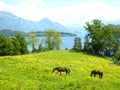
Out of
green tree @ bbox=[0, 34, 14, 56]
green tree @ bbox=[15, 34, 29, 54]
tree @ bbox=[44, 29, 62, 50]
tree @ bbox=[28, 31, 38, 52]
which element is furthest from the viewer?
tree @ bbox=[28, 31, 38, 52]

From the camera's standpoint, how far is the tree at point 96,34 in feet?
298

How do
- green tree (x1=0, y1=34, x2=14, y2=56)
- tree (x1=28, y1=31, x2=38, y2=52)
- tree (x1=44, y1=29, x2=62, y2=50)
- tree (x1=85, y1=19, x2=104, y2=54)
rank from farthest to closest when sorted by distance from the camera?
1. tree (x1=28, y1=31, x2=38, y2=52)
2. tree (x1=44, y1=29, x2=62, y2=50)
3. green tree (x1=0, y1=34, x2=14, y2=56)
4. tree (x1=85, y1=19, x2=104, y2=54)

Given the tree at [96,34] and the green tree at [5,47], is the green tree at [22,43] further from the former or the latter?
the tree at [96,34]

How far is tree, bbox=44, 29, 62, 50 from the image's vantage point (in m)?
126

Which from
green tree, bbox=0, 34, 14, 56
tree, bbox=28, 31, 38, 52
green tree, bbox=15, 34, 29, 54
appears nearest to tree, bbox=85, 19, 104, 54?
green tree, bbox=0, 34, 14, 56

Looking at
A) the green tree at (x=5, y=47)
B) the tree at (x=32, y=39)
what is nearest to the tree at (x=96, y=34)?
the green tree at (x=5, y=47)

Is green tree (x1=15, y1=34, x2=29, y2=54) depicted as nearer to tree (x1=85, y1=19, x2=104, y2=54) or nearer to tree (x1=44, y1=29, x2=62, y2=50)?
tree (x1=44, y1=29, x2=62, y2=50)

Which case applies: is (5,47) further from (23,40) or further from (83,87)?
(83,87)

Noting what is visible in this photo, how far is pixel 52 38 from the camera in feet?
421

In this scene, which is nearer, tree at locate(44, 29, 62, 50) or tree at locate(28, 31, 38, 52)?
tree at locate(44, 29, 62, 50)

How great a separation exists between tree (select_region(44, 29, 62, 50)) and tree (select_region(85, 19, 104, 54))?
1362 inches

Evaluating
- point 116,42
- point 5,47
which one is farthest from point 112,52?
point 5,47

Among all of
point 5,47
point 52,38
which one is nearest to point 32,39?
point 52,38

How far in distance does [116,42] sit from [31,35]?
43896 mm
